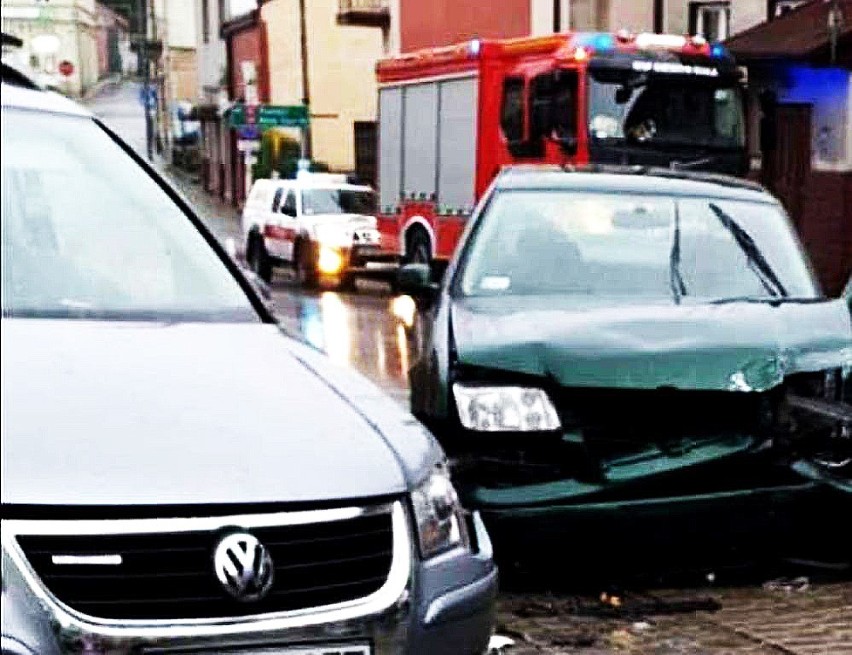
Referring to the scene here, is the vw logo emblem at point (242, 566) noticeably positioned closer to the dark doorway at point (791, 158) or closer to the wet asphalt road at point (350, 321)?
the wet asphalt road at point (350, 321)

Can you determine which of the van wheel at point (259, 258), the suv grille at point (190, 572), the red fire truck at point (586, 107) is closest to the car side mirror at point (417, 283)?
the suv grille at point (190, 572)

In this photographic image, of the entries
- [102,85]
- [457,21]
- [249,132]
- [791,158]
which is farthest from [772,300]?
[249,132]

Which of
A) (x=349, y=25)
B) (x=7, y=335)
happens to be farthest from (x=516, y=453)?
(x=349, y=25)

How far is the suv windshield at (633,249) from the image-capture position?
737cm

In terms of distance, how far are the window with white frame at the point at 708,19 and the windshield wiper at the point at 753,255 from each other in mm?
19247

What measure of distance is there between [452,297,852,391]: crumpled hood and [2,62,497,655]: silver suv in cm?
180

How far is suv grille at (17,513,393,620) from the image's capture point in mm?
3268

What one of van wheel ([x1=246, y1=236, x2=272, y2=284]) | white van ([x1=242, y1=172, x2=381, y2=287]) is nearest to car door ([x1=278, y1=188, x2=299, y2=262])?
white van ([x1=242, y1=172, x2=381, y2=287])

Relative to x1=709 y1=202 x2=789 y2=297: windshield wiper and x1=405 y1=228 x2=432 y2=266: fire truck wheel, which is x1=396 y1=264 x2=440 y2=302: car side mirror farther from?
x1=405 y1=228 x2=432 y2=266: fire truck wheel

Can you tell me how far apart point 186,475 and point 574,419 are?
295 cm

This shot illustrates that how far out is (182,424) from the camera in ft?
11.7

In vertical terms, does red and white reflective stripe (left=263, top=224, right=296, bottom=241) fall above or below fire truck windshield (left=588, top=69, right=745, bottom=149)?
below

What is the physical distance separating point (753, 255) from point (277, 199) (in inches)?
870

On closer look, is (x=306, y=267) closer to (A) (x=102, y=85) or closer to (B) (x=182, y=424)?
(A) (x=102, y=85)
